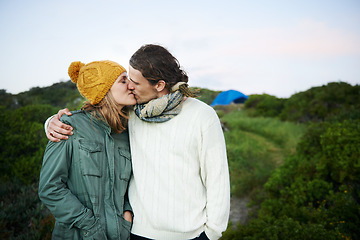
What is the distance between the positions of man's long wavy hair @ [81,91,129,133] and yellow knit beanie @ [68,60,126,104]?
0.05 meters

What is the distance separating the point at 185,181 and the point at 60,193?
0.80 metres

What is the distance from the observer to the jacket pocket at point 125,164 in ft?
6.00

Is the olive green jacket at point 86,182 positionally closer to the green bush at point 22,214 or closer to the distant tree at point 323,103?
the green bush at point 22,214

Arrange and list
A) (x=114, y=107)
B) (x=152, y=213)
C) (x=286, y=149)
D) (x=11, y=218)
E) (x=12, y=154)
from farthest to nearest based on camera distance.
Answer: (x=286, y=149)
(x=12, y=154)
(x=11, y=218)
(x=114, y=107)
(x=152, y=213)

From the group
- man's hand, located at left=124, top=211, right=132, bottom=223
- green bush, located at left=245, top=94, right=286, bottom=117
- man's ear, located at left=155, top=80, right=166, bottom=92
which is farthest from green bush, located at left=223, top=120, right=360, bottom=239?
green bush, located at left=245, top=94, right=286, bottom=117

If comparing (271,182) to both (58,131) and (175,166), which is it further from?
(58,131)

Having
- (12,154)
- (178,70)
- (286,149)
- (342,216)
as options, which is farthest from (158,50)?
(286,149)

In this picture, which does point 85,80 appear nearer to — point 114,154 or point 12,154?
point 114,154

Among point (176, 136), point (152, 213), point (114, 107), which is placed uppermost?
point (114, 107)

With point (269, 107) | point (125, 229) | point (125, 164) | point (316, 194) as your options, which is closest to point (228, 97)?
point (269, 107)

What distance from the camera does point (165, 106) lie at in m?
1.74

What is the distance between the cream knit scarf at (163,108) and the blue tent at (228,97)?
20.7 m

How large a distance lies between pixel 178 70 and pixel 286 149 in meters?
8.09

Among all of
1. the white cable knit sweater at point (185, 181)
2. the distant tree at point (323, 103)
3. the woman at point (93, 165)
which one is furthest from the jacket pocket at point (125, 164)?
the distant tree at point (323, 103)
